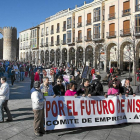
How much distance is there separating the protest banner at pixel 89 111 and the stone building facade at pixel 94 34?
619 inches

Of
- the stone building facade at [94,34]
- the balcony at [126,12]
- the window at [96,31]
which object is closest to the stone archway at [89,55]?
the stone building facade at [94,34]

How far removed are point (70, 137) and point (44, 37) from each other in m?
43.4

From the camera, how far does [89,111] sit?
5.38 m

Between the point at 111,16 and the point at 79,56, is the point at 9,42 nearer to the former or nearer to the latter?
the point at 79,56

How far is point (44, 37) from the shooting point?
46594 mm

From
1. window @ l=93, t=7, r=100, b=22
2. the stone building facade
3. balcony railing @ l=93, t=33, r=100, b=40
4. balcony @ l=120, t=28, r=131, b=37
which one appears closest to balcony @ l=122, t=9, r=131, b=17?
the stone building facade

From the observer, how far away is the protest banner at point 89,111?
511 cm

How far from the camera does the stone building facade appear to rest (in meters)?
27.1

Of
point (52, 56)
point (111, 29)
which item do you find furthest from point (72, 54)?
point (111, 29)

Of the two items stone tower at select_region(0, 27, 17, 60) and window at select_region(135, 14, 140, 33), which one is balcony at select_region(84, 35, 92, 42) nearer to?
window at select_region(135, 14, 140, 33)

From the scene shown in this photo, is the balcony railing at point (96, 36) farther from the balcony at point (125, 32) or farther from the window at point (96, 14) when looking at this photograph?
the balcony at point (125, 32)

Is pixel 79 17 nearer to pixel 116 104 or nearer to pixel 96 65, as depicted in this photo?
pixel 96 65

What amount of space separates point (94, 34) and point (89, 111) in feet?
91.8

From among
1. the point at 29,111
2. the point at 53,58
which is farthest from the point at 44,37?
the point at 29,111
